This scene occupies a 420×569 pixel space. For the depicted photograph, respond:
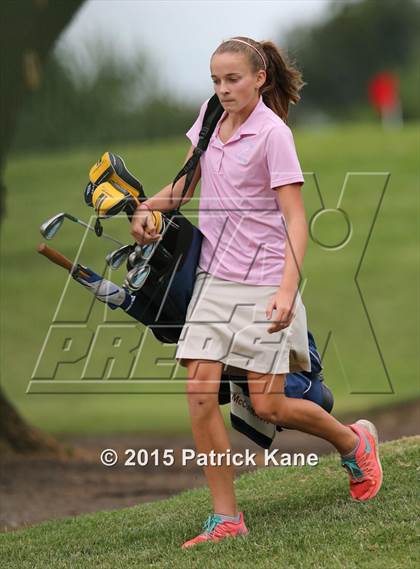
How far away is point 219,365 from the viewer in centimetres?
464

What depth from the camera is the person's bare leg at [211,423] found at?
4.62m

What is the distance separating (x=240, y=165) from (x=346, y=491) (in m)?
1.55

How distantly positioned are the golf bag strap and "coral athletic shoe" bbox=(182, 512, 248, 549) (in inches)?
50.2

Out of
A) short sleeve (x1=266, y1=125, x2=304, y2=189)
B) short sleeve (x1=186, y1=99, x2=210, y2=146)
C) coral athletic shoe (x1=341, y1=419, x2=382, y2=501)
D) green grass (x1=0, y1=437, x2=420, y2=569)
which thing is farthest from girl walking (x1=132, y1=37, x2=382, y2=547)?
coral athletic shoe (x1=341, y1=419, x2=382, y2=501)

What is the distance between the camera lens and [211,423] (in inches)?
184

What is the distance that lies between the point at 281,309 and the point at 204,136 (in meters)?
0.83

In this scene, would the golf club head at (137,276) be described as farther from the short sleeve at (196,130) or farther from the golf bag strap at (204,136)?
the short sleeve at (196,130)

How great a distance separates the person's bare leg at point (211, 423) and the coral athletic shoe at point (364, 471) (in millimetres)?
585

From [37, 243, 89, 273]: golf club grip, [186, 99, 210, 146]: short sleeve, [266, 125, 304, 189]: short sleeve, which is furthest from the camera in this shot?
[186, 99, 210, 146]: short sleeve

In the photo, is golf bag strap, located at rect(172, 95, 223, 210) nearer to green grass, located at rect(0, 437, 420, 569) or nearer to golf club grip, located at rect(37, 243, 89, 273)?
golf club grip, located at rect(37, 243, 89, 273)

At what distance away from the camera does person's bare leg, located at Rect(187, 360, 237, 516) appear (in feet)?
15.1

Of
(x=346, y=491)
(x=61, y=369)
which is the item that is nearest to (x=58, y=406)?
(x=61, y=369)

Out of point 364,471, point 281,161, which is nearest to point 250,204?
point 281,161

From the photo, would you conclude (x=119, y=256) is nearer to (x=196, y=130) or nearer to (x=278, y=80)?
(x=196, y=130)
